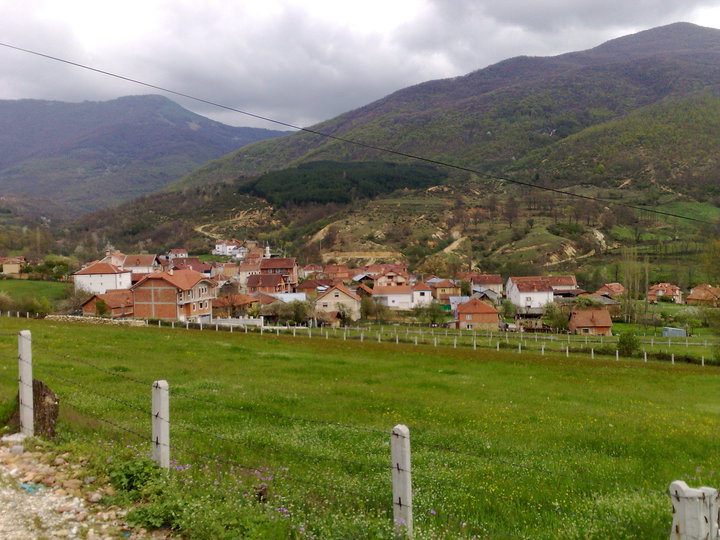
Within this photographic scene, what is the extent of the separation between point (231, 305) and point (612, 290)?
70.5 metres

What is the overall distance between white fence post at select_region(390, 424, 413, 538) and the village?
2099 inches

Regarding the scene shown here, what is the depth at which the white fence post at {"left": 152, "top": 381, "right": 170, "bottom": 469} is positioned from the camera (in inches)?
245

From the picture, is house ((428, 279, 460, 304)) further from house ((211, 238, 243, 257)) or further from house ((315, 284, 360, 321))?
house ((211, 238, 243, 257))

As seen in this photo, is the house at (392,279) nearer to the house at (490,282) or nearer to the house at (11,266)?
the house at (490,282)

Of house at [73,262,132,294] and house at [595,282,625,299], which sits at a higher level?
house at [73,262,132,294]

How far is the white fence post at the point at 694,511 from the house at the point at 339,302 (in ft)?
250

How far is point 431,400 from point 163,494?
1099cm

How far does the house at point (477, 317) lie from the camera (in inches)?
3014

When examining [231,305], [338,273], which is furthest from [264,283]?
[338,273]

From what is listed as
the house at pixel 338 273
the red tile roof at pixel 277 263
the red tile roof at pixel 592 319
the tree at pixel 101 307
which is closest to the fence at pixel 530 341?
the red tile roof at pixel 592 319

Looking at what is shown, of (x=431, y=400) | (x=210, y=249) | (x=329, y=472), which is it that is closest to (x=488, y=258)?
(x=210, y=249)

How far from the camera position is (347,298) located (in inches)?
3211

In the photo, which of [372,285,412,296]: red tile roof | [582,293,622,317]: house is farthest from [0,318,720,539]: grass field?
[372,285,412,296]: red tile roof

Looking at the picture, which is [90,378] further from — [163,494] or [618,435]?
[618,435]
